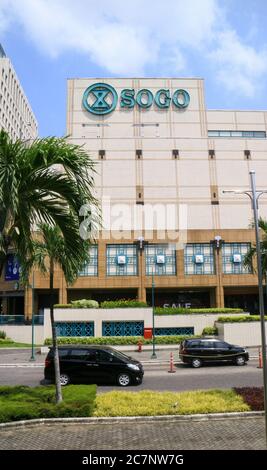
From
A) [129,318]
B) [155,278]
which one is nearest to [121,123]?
[155,278]

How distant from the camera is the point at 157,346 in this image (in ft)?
125

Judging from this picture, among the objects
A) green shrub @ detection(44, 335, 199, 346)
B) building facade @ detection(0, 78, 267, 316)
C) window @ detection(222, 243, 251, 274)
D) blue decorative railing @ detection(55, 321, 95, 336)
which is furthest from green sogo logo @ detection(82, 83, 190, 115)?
green shrub @ detection(44, 335, 199, 346)

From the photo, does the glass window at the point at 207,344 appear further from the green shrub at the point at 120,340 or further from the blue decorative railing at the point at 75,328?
the blue decorative railing at the point at 75,328

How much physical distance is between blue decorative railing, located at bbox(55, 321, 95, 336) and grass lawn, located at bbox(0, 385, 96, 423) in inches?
1032

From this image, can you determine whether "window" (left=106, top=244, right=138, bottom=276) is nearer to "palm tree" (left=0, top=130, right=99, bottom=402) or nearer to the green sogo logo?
the green sogo logo

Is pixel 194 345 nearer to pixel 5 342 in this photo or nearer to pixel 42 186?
pixel 42 186

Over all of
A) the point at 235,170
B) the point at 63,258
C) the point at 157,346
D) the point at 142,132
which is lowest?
the point at 157,346

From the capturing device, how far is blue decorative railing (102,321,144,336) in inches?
1660

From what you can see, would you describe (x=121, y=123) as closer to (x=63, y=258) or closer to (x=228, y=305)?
(x=228, y=305)

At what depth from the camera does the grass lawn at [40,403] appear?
12.6 meters

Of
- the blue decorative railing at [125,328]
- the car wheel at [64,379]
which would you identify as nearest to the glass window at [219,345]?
the car wheel at [64,379]

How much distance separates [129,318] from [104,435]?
1202 inches
